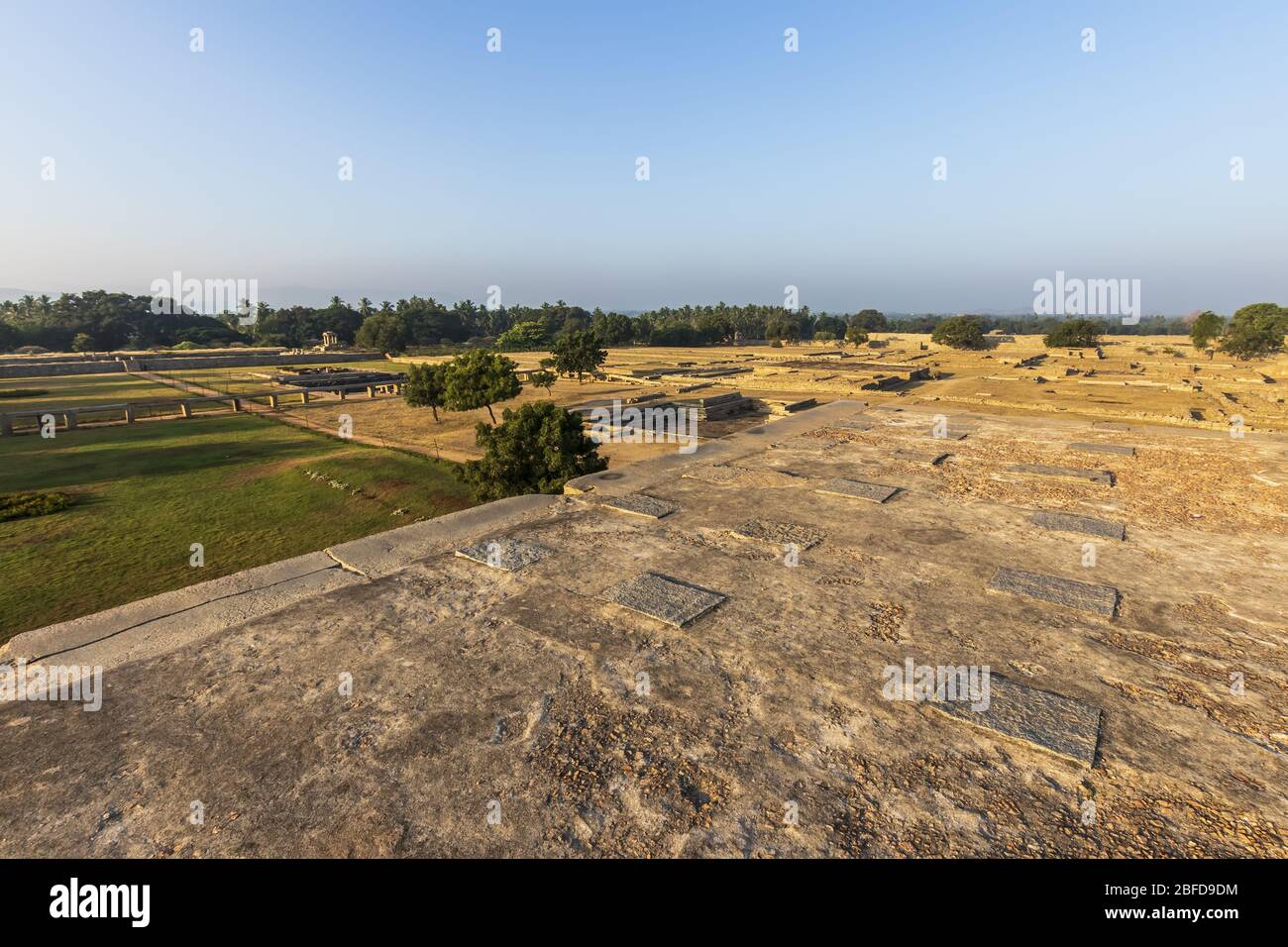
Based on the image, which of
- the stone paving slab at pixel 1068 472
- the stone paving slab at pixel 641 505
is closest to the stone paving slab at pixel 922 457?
the stone paving slab at pixel 1068 472

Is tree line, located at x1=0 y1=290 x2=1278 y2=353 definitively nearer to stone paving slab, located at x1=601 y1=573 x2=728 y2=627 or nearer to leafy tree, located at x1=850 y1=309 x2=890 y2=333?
leafy tree, located at x1=850 y1=309 x2=890 y2=333

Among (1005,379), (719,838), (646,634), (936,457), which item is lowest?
(719,838)

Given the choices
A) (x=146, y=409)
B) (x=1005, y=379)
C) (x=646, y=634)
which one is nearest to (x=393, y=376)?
(x=146, y=409)

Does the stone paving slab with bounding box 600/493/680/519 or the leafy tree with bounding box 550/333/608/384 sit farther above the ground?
the leafy tree with bounding box 550/333/608/384

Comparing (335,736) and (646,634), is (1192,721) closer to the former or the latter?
(646,634)

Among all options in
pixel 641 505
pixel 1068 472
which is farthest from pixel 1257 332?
pixel 641 505

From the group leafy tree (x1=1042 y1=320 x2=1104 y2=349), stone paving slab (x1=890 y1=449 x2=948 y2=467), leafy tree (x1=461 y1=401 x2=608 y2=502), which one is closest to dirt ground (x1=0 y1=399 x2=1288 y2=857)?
stone paving slab (x1=890 y1=449 x2=948 y2=467)
